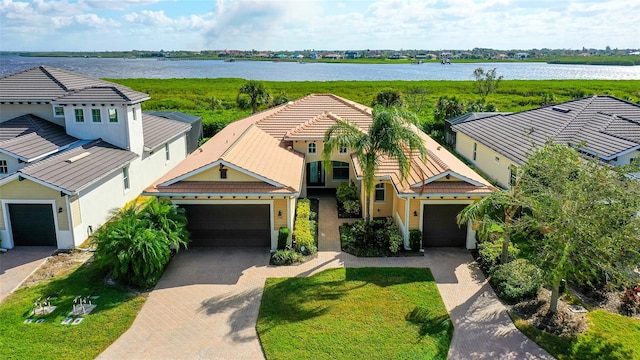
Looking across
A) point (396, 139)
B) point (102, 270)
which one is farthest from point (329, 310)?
point (102, 270)

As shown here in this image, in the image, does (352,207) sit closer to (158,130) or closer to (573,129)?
(573,129)

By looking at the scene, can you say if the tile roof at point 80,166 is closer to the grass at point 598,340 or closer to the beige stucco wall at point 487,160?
the grass at point 598,340

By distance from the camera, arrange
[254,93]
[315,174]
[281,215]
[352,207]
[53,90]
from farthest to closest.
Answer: [254,93] < [315,174] < [53,90] < [352,207] < [281,215]

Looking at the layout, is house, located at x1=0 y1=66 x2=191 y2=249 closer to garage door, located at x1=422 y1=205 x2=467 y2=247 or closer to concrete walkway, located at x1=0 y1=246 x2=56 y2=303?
concrete walkway, located at x1=0 y1=246 x2=56 y2=303

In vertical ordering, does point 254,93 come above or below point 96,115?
above

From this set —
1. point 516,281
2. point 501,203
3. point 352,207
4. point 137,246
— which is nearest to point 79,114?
point 137,246

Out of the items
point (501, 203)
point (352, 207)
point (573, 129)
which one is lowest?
point (352, 207)
